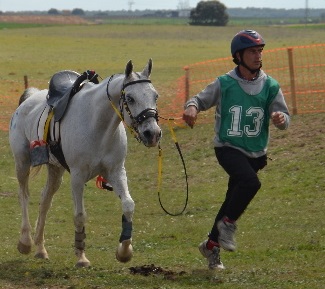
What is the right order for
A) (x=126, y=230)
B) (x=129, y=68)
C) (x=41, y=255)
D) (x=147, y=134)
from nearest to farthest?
1. (x=147, y=134)
2. (x=129, y=68)
3. (x=126, y=230)
4. (x=41, y=255)

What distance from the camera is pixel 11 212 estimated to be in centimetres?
1425

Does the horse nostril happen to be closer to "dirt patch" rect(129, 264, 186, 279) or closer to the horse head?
the horse head

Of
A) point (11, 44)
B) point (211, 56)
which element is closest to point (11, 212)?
point (211, 56)

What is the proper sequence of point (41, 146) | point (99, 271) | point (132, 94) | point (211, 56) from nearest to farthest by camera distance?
point (132, 94) → point (99, 271) → point (41, 146) → point (211, 56)

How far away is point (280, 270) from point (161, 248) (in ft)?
8.45

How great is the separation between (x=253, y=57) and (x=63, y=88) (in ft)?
9.00

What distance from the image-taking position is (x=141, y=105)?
28.4ft

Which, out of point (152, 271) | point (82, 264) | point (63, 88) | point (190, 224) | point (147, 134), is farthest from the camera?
point (190, 224)

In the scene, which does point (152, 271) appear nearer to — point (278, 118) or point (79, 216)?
point (79, 216)

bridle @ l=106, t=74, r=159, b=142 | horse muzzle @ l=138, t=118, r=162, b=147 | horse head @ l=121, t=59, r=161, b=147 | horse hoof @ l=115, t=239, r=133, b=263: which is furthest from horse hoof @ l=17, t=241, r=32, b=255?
horse muzzle @ l=138, t=118, r=162, b=147

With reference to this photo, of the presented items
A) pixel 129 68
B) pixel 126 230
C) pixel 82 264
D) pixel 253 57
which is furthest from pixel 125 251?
pixel 253 57

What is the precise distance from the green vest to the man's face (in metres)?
0.21

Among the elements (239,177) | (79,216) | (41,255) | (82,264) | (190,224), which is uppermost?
(239,177)

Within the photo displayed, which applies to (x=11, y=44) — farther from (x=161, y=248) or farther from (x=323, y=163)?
(x=161, y=248)
